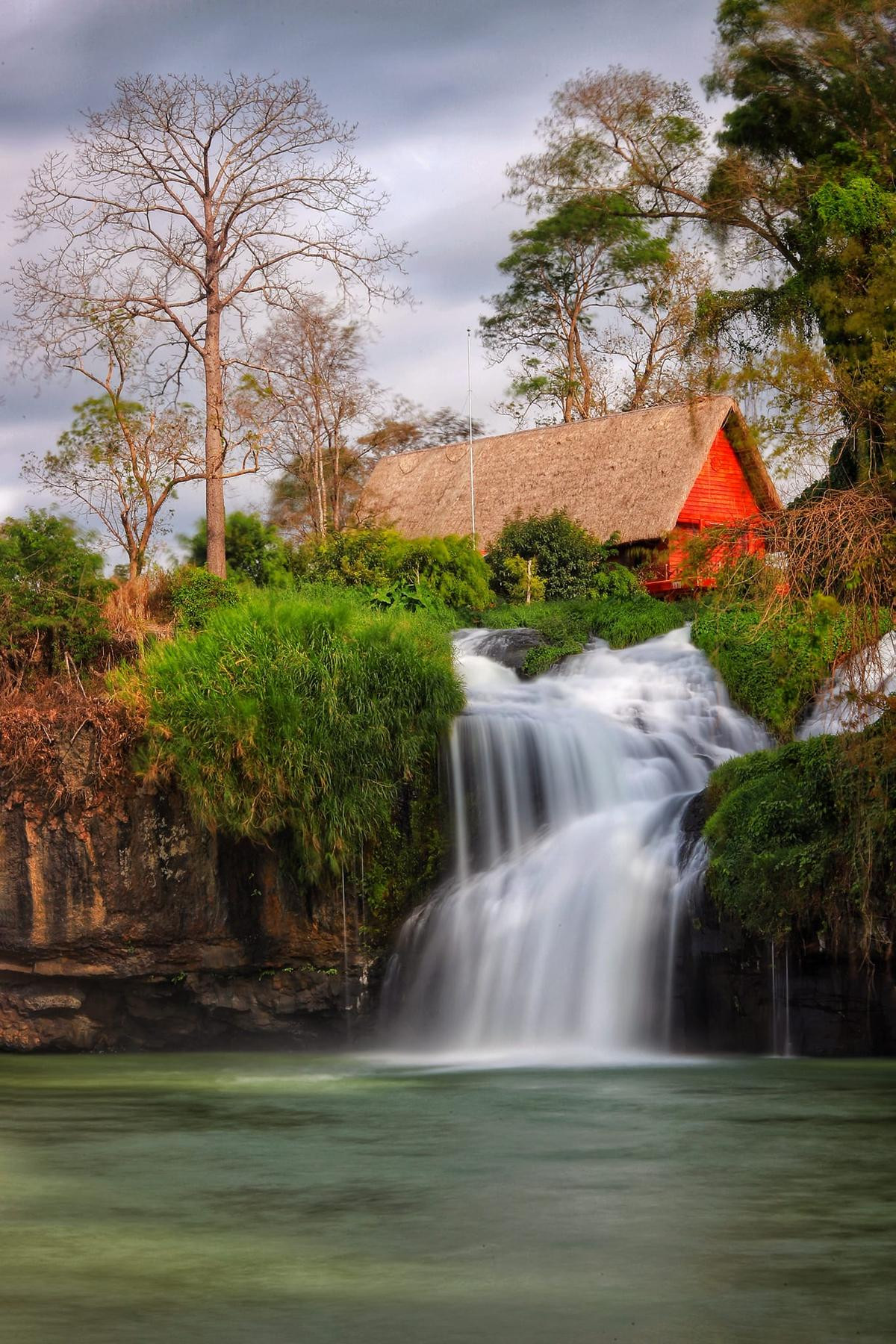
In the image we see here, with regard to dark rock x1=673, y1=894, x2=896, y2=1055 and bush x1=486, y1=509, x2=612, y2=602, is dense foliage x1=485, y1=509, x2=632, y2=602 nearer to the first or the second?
bush x1=486, y1=509, x2=612, y2=602

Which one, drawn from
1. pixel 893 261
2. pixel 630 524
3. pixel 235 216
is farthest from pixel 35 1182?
pixel 630 524

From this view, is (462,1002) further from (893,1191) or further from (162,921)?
(893,1191)

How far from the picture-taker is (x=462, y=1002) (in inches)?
544

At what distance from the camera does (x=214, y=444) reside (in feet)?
78.1

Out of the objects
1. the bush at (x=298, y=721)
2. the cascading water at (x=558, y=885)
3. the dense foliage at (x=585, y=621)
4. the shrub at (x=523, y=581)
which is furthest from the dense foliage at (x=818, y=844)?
the shrub at (x=523, y=581)

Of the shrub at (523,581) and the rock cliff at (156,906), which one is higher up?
the shrub at (523,581)

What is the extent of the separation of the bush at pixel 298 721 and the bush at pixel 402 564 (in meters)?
10.4

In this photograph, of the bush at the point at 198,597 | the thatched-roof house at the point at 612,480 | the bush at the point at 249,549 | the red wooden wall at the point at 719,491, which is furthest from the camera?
the red wooden wall at the point at 719,491

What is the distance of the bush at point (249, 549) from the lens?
28.0m

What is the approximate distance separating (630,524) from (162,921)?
64.9 feet

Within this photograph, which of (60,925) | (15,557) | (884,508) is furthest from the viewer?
(15,557)

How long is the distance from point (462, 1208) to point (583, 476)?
28.1 metres

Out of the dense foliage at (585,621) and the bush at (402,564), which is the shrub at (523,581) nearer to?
the bush at (402,564)

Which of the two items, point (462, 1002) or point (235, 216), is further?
point (235, 216)
